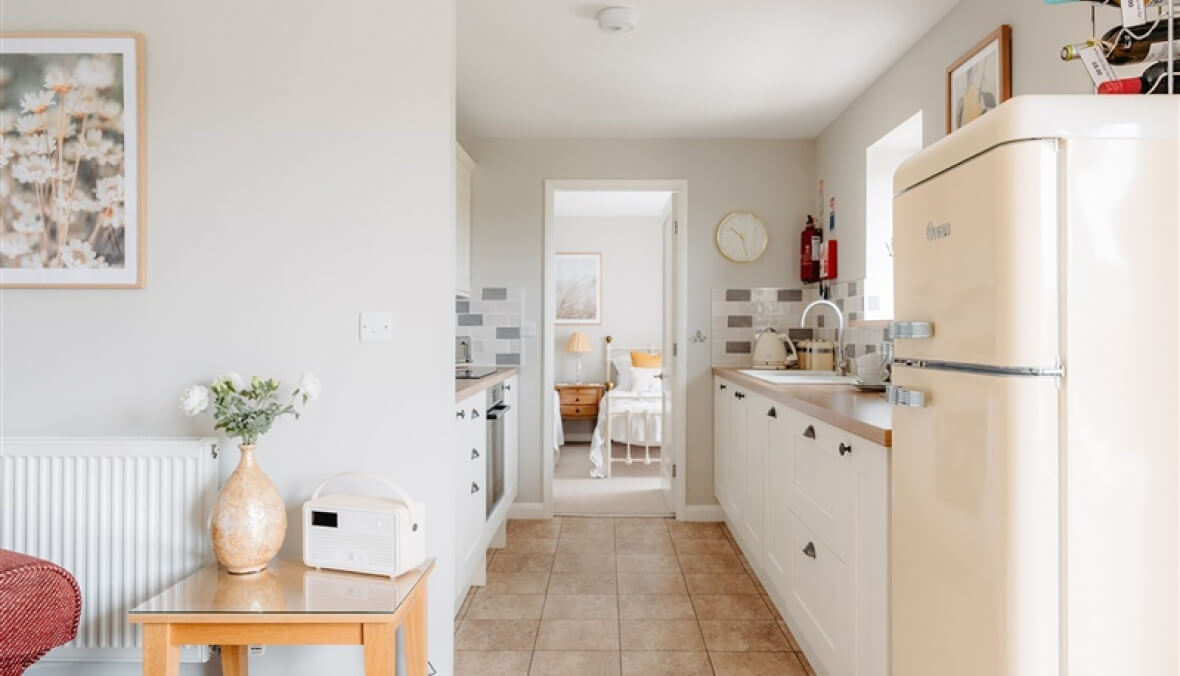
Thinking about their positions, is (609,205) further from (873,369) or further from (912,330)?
(912,330)

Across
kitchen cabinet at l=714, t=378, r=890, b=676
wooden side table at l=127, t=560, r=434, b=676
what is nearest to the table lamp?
kitchen cabinet at l=714, t=378, r=890, b=676

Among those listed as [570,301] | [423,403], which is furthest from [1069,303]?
[570,301]

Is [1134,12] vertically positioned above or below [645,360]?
above

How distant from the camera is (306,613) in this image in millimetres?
1547

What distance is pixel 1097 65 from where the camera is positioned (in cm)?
125

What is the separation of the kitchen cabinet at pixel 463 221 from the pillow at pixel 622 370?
9.52ft

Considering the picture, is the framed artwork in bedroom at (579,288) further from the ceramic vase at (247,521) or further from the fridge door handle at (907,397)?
the fridge door handle at (907,397)

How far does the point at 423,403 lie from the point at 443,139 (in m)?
0.77

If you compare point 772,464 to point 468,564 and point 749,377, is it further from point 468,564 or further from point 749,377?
point 468,564

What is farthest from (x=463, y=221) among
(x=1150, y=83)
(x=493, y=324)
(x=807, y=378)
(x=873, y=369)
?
(x=1150, y=83)

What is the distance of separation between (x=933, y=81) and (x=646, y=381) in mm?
4202

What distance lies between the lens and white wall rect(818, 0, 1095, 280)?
1.94 m

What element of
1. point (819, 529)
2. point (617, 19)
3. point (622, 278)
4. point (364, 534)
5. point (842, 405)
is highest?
point (617, 19)

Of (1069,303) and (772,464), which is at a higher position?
(1069,303)
